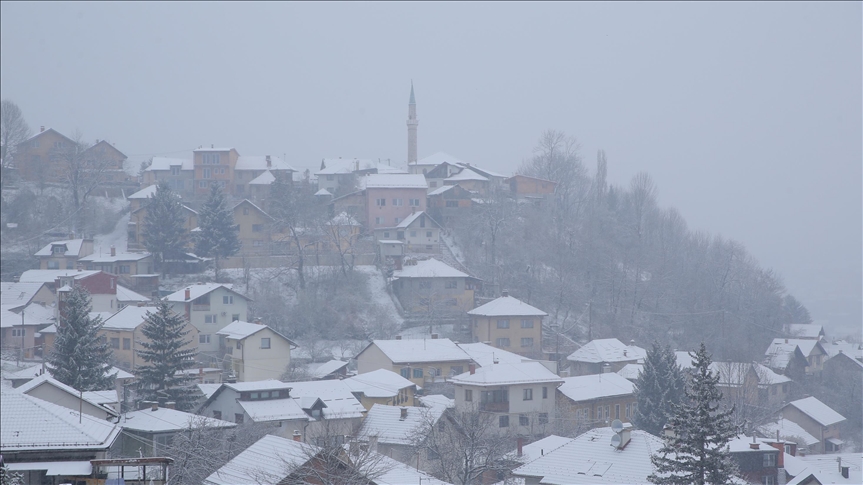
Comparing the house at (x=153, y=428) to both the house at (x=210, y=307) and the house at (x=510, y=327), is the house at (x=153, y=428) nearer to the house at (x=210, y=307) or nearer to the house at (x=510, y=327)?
the house at (x=210, y=307)

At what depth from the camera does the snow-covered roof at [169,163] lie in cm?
5919

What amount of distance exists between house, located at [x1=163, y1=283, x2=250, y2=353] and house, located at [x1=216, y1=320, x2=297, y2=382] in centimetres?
286

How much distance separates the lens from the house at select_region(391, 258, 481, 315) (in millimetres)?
43969

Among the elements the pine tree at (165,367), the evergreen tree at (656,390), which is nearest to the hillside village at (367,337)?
the pine tree at (165,367)

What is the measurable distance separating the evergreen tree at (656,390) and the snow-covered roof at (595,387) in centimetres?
189

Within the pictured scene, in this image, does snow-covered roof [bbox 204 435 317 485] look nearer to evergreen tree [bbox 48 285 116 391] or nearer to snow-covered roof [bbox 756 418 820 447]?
evergreen tree [bbox 48 285 116 391]

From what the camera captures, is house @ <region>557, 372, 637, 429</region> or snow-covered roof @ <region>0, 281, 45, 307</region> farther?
snow-covered roof @ <region>0, 281, 45, 307</region>

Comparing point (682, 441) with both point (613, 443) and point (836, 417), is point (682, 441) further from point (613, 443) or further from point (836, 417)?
point (836, 417)

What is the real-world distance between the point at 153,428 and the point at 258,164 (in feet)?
126

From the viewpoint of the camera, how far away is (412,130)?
7069 centimetres

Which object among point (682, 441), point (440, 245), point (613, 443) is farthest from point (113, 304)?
point (682, 441)

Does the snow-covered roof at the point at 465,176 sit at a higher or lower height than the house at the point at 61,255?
higher

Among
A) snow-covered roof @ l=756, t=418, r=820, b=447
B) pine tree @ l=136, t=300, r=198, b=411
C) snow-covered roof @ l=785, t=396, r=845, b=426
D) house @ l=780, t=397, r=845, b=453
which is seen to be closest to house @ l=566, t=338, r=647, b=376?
house @ l=780, t=397, r=845, b=453

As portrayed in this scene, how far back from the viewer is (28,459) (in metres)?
13.0
